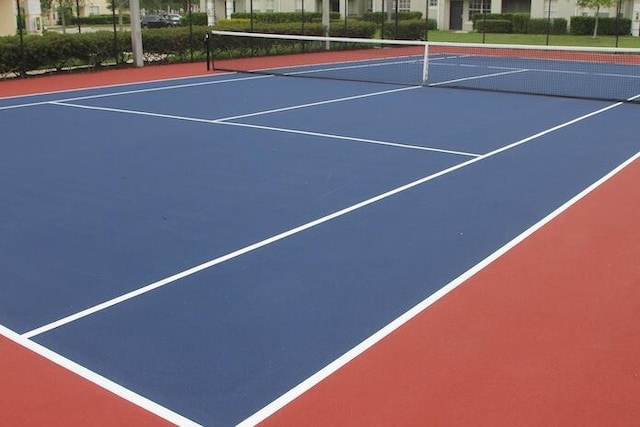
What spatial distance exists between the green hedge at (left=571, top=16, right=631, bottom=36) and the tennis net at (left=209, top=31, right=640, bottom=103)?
17426 millimetres

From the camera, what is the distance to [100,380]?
13.9 ft

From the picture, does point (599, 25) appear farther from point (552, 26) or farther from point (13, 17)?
point (13, 17)

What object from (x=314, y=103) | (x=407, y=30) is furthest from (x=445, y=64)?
(x=407, y=30)

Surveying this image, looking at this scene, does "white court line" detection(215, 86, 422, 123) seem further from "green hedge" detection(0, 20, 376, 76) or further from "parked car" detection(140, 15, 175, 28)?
"parked car" detection(140, 15, 175, 28)

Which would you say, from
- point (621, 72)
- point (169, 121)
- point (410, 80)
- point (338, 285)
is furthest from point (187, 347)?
point (621, 72)

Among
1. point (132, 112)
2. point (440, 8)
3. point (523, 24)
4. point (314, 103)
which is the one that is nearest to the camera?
point (132, 112)

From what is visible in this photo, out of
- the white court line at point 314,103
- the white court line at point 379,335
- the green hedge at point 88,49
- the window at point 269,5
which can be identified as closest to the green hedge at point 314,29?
the green hedge at point 88,49

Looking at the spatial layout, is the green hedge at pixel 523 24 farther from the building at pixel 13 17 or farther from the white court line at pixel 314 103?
the white court line at pixel 314 103

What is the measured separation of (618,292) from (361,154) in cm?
523

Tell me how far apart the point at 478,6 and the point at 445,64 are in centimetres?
3243

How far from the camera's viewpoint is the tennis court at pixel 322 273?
409 cm

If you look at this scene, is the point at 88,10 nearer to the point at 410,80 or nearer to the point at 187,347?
the point at 410,80

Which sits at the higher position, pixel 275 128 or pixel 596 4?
pixel 596 4

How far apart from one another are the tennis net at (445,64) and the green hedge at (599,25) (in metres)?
17.4
